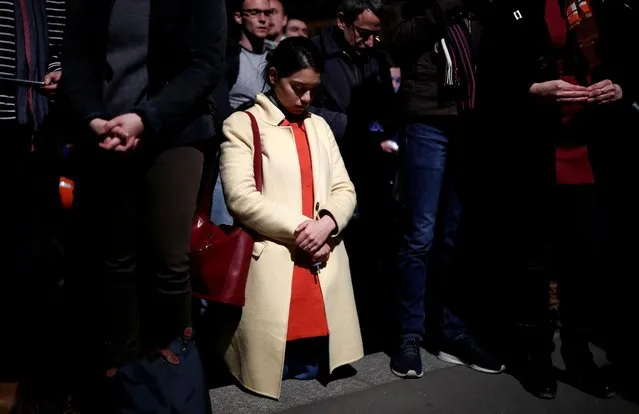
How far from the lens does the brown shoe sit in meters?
2.48

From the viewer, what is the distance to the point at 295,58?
11.2 feet

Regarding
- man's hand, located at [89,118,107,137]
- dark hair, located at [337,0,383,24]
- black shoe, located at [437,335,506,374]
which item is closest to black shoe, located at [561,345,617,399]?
black shoe, located at [437,335,506,374]

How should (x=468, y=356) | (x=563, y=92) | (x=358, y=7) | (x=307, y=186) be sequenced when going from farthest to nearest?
(x=358, y=7) → (x=468, y=356) → (x=307, y=186) → (x=563, y=92)

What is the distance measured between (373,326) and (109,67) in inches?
A: 104

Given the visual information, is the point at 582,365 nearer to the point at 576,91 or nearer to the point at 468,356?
the point at 468,356

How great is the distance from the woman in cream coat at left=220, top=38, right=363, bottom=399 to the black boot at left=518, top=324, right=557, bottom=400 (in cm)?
91

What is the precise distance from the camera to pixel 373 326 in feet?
14.9

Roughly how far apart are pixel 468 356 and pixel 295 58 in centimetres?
192

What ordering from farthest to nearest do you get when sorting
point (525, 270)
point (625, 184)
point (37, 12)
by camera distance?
point (625, 184), point (525, 270), point (37, 12)

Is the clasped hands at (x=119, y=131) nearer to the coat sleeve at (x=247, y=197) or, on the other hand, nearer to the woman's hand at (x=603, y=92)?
the coat sleeve at (x=247, y=197)

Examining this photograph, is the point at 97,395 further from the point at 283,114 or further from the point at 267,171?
the point at 283,114

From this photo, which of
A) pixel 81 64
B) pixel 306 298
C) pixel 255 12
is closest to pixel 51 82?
pixel 81 64

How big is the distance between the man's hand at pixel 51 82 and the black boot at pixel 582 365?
290 cm

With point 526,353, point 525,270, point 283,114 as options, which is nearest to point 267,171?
point 283,114
